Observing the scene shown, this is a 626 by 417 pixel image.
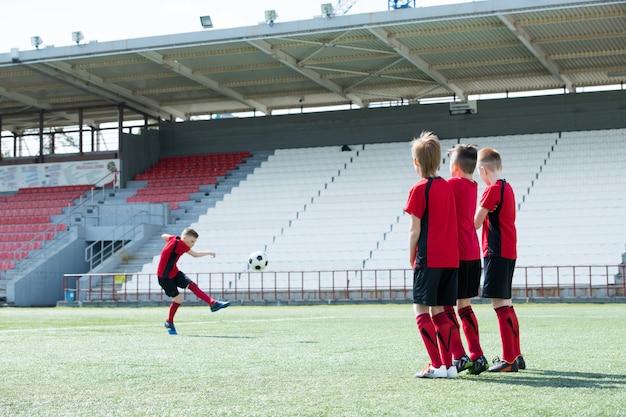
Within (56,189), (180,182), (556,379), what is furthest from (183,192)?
(556,379)

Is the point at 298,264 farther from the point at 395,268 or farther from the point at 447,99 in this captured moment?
the point at 447,99

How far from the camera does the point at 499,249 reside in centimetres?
660

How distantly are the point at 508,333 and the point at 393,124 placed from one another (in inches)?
1199

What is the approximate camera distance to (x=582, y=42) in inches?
1145

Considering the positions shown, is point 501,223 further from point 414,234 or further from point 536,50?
point 536,50

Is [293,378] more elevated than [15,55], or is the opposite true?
[15,55]

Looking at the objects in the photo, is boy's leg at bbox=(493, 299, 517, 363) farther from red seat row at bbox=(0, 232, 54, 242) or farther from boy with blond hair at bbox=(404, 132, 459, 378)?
red seat row at bbox=(0, 232, 54, 242)

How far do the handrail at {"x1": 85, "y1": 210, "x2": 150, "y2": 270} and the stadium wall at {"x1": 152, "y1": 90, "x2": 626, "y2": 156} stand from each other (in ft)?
26.1

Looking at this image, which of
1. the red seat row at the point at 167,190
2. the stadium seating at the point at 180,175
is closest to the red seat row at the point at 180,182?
the stadium seating at the point at 180,175

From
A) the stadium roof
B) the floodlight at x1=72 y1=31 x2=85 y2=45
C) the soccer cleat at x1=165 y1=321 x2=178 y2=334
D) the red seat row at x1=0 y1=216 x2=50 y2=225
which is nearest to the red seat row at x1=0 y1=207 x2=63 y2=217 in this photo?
the red seat row at x1=0 y1=216 x2=50 y2=225

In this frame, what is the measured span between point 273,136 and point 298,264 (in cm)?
1215

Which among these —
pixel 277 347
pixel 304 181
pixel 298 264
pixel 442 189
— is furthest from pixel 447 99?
pixel 442 189

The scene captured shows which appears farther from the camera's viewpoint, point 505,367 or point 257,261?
Answer: point 257,261

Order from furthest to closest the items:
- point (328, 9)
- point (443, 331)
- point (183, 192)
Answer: point (183, 192), point (328, 9), point (443, 331)
